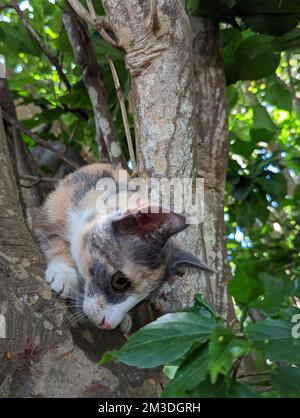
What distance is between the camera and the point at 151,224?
205cm

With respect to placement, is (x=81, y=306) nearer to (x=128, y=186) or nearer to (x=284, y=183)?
(x=128, y=186)

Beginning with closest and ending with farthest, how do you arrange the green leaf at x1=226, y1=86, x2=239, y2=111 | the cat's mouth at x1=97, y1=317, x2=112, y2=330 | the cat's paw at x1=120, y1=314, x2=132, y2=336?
the cat's mouth at x1=97, y1=317, x2=112, y2=330, the cat's paw at x1=120, y1=314, x2=132, y2=336, the green leaf at x1=226, y1=86, x2=239, y2=111

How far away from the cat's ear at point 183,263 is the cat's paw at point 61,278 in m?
0.39

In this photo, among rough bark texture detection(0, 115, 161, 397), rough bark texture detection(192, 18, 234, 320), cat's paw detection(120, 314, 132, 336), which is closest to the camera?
rough bark texture detection(0, 115, 161, 397)

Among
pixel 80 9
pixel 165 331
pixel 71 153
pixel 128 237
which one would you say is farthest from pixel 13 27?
pixel 165 331

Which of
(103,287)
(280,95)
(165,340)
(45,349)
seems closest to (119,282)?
(103,287)

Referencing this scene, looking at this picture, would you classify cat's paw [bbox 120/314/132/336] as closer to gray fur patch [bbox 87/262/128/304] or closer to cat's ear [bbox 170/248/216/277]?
gray fur patch [bbox 87/262/128/304]

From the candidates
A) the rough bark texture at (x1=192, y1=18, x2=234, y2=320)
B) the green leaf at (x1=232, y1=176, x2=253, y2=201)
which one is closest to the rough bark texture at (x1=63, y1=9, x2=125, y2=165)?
the rough bark texture at (x1=192, y1=18, x2=234, y2=320)

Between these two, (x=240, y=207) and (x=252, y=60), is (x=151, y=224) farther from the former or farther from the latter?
(x=240, y=207)

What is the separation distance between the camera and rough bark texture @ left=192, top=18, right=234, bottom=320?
244cm

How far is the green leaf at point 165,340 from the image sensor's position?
3.68 ft

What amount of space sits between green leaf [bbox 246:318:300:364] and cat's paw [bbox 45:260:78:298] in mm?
816

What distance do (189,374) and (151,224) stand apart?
1.00 metres
